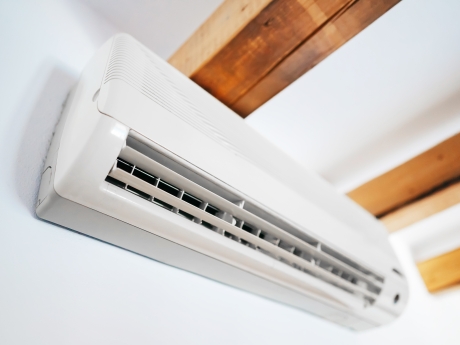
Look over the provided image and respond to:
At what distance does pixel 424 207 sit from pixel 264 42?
98 cm

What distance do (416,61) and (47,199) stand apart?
102 centimetres

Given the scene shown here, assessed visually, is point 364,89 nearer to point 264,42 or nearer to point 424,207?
point 264,42

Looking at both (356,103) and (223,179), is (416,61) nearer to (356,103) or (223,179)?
(356,103)

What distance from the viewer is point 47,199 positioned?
56cm

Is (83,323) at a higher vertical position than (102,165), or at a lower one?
lower

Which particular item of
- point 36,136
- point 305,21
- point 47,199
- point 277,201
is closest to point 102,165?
point 47,199

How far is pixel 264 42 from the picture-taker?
2.82 feet

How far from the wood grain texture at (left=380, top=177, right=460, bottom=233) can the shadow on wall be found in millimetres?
1258

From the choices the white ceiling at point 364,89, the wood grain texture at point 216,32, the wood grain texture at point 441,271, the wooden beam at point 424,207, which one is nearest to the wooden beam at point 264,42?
the wood grain texture at point 216,32

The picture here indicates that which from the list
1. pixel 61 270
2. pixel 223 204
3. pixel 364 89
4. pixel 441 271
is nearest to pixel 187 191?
pixel 223 204

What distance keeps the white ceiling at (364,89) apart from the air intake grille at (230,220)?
469 millimetres

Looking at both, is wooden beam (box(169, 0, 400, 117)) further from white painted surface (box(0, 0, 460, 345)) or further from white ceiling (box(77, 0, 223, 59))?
white painted surface (box(0, 0, 460, 345))

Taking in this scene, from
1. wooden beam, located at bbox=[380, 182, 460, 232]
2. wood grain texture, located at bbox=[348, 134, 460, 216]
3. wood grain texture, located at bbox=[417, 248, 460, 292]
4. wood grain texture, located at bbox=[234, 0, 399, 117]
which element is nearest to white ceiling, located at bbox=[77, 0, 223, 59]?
wood grain texture, located at bbox=[234, 0, 399, 117]

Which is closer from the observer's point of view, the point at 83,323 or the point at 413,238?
the point at 83,323
